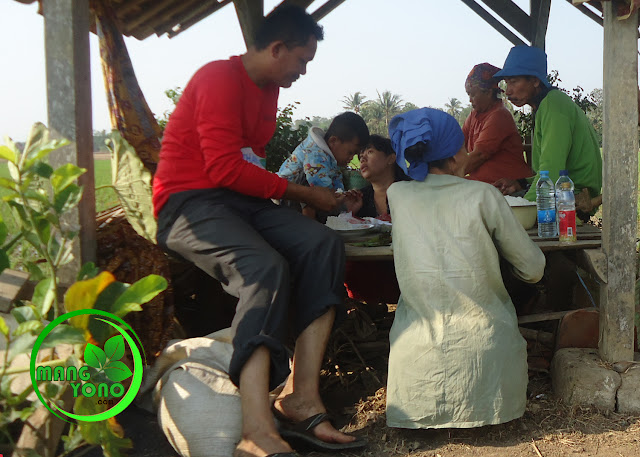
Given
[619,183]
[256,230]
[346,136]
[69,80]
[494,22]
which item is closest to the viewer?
[69,80]

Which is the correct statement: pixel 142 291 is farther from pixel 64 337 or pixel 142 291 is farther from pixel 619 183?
pixel 619 183

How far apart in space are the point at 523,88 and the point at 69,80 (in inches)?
107

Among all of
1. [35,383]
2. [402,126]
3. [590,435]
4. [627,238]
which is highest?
[402,126]

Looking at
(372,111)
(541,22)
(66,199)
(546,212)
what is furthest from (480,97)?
(372,111)

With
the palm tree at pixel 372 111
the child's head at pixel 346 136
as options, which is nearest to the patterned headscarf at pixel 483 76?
the child's head at pixel 346 136

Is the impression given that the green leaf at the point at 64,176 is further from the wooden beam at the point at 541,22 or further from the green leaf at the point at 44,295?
the wooden beam at the point at 541,22

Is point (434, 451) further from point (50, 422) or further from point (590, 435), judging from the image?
point (50, 422)

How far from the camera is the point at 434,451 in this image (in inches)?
118

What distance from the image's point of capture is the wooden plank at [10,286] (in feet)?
9.00

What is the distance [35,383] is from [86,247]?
1029 millimetres

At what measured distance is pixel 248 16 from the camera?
16.5 feet

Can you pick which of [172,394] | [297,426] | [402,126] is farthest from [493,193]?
[172,394]

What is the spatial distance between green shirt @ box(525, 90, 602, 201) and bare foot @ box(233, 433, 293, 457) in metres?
2.22

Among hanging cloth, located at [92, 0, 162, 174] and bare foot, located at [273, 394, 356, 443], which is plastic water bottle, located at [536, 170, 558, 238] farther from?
hanging cloth, located at [92, 0, 162, 174]
